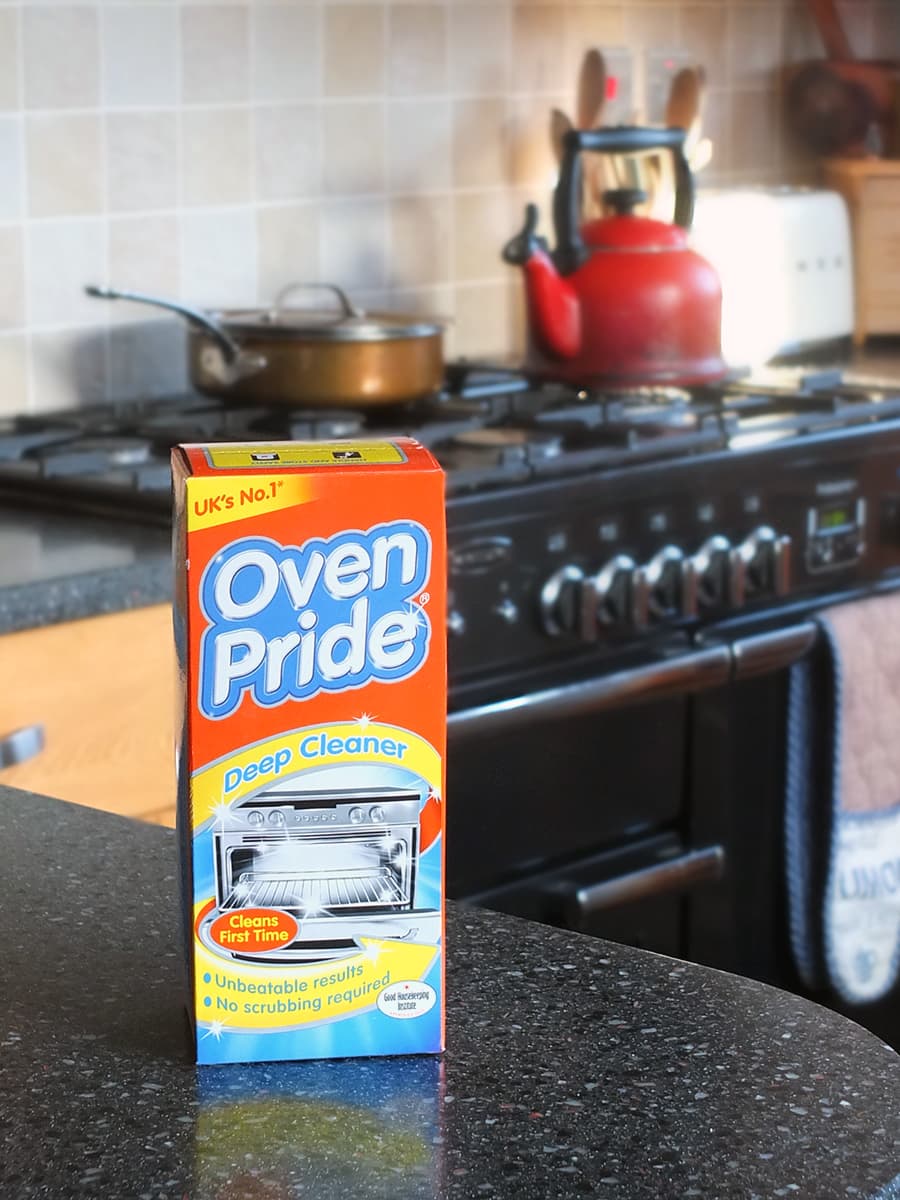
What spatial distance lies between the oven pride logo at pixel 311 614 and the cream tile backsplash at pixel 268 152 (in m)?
1.59

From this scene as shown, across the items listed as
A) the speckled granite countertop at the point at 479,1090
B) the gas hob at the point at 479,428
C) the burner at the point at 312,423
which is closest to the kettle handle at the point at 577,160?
the gas hob at the point at 479,428

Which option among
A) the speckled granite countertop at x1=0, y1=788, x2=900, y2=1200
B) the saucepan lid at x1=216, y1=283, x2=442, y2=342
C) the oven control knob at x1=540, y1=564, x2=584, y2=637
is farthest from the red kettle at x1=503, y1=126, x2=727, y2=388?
the speckled granite countertop at x1=0, y1=788, x2=900, y2=1200

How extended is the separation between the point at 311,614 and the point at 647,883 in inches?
52.5

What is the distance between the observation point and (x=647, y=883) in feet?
6.12

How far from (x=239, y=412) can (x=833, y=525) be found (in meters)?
0.64

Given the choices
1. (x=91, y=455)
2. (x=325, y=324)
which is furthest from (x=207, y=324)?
(x=91, y=455)

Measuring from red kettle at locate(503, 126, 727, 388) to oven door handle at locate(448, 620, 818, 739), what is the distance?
1.30 ft

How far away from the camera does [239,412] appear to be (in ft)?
6.90

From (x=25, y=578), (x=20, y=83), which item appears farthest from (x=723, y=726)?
(x=20, y=83)

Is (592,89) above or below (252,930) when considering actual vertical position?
above

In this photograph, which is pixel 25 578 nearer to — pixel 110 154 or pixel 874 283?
pixel 110 154

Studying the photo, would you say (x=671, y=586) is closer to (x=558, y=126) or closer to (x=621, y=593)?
(x=621, y=593)

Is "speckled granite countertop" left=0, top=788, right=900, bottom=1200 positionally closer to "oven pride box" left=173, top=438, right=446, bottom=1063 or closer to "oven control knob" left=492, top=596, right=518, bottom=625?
"oven pride box" left=173, top=438, right=446, bottom=1063

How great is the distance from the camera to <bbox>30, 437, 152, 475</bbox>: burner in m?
1.77
